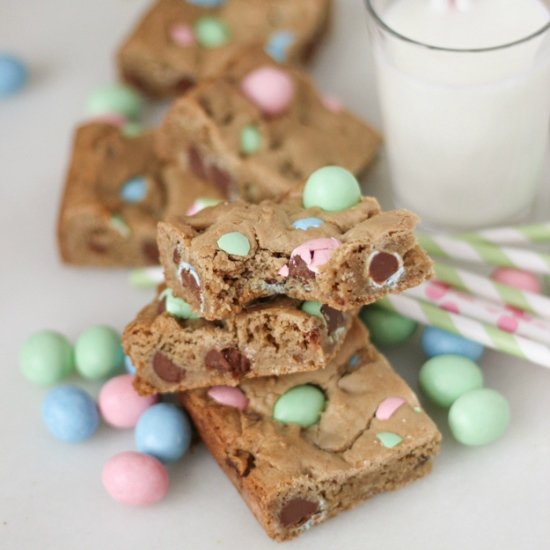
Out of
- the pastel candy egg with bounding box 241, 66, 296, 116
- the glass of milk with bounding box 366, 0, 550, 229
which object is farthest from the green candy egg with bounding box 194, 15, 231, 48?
the glass of milk with bounding box 366, 0, 550, 229

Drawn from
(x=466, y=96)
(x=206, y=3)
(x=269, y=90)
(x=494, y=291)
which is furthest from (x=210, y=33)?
(x=494, y=291)

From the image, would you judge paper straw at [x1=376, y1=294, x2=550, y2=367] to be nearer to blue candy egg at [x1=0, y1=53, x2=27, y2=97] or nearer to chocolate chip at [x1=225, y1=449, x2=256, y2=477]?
chocolate chip at [x1=225, y1=449, x2=256, y2=477]

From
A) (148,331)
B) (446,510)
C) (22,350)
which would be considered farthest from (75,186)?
(446,510)

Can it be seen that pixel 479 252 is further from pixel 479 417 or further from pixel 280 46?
pixel 280 46

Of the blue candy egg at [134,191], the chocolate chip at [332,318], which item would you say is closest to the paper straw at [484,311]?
the chocolate chip at [332,318]

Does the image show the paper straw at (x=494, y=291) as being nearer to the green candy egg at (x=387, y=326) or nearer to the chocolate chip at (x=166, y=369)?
the green candy egg at (x=387, y=326)

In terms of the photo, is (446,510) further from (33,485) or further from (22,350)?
(22,350)
